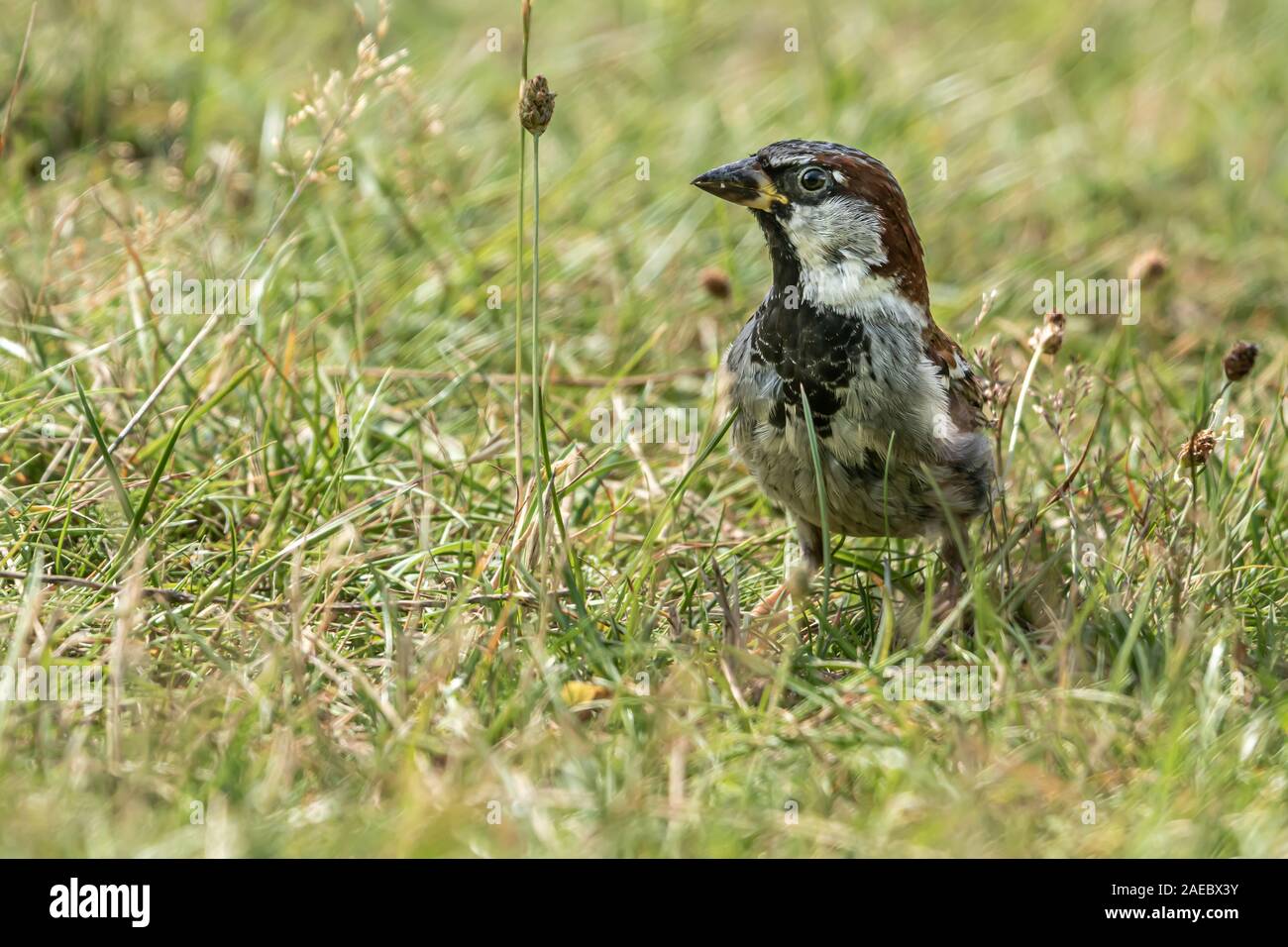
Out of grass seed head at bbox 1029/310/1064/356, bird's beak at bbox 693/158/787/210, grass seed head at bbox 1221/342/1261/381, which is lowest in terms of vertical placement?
grass seed head at bbox 1221/342/1261/381

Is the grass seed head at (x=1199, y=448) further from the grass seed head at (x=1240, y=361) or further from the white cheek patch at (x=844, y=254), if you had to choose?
the white cheek patch at (x=844, y=254)

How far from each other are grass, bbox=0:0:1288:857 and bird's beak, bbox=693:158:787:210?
66cm

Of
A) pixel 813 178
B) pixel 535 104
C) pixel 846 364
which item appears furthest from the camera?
pixel 813 178

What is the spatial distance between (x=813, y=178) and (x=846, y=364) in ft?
1.64

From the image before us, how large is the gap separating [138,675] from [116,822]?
57cm

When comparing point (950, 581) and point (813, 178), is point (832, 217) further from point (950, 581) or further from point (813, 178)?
point (950, 581)

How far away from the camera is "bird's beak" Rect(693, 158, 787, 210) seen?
13.3ft

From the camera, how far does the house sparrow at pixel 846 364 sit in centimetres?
393

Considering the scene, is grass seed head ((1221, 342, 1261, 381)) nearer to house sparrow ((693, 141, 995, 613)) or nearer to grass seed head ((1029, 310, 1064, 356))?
grass seed head ((1029, 310, 1064, 356))

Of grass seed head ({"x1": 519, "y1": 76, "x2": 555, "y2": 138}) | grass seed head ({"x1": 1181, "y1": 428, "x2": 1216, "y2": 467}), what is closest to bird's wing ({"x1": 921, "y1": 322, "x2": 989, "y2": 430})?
grass seed head ({"x1": 1181, "y1": 428, "x2": 1216, "y2": 467})

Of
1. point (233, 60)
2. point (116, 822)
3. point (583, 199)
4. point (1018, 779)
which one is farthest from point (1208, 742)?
point (233, 60)

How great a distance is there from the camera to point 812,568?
14.1 feet

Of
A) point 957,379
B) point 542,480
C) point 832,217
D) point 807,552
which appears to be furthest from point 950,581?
point 542,480

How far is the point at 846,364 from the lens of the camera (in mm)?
3924
